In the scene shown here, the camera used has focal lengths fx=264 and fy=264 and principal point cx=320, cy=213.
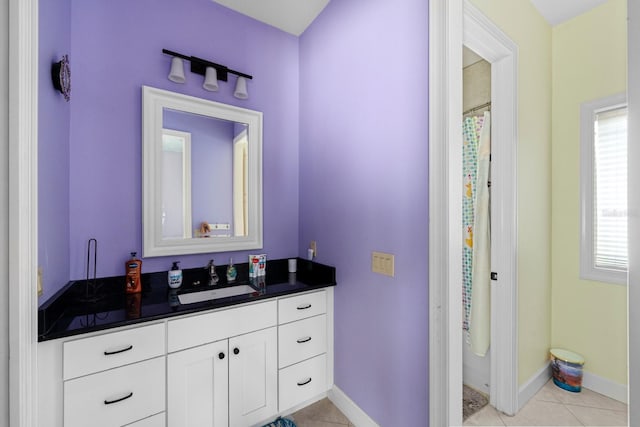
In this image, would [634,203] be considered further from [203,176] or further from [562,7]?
[562,7]

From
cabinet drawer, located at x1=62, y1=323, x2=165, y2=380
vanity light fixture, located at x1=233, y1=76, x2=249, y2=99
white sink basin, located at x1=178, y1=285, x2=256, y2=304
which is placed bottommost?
cabinet drawer, located at x1=62, y1=323, x2=165, y2=380

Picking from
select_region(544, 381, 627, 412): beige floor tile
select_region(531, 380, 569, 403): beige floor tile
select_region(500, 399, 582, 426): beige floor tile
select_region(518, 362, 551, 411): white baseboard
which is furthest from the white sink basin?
select_region(544, 381, 627, 412): beige floor tile

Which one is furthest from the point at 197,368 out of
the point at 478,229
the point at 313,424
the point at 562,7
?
the point at 562,7

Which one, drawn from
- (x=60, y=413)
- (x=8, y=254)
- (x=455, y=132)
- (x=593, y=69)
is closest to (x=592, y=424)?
(x=455, y=132)

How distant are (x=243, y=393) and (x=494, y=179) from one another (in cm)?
203

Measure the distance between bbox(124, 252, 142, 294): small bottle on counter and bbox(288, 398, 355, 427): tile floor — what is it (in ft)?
4.04

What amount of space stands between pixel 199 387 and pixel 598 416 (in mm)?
2488

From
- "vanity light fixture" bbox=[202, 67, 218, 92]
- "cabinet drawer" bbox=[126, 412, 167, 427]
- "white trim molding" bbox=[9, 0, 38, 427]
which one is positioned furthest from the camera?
"vanity light fixture" bbox=[202, 67, 218, 92]

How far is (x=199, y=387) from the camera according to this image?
53.2 inches

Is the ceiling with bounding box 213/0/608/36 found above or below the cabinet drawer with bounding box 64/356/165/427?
above

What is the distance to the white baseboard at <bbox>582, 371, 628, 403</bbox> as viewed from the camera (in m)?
1.84

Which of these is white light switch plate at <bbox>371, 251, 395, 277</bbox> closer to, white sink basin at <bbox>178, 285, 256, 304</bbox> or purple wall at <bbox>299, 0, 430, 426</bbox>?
purple wall at <bbox>299, 0, 430, 426</bbox>

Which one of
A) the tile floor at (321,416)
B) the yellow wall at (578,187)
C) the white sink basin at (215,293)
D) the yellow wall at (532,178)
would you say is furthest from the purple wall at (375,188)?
the yellow wall at (578,187)

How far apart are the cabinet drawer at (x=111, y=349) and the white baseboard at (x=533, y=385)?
2272 millimetres
